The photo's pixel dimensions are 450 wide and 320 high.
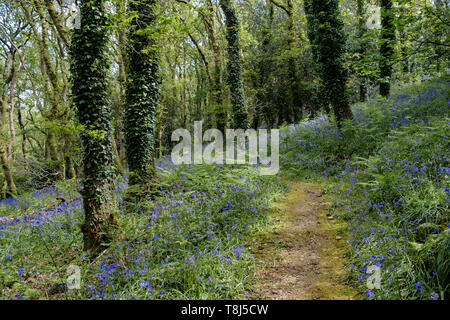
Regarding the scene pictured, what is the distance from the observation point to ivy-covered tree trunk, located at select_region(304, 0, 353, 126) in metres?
10.3

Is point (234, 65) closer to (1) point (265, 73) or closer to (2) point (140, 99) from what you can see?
(2) point (140, 99)

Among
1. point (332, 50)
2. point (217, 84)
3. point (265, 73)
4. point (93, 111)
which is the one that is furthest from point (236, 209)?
point (265, 73)

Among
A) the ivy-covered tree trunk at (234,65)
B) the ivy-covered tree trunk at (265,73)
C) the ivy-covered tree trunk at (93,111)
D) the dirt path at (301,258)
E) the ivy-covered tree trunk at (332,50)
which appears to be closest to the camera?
the dirt path at (301,258)

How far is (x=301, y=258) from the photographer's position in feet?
14.6

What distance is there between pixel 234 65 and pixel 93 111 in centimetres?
996

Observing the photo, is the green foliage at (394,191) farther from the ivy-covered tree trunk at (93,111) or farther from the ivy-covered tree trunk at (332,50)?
the ivy-covered tree trunk at (93,111)

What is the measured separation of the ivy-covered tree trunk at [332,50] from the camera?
33.7 ft

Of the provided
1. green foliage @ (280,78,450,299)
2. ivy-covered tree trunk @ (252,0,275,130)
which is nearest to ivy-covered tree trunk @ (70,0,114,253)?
green foliage @ (280,78,450,299)

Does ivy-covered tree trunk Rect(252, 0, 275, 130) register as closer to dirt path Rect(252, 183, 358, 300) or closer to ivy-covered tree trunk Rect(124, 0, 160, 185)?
ivy-covered tree trunk Rect(124, 0, 160, 185)

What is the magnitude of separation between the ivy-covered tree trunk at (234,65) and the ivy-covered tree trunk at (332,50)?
421 centimetres

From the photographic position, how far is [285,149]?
11828mm

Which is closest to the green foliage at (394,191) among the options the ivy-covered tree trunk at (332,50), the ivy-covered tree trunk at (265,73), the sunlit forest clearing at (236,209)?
the sunlit forest clearing at (236,209)

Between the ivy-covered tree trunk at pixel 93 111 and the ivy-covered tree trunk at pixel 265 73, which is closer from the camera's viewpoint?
the ivy-covered tree trunk at pixel 93 111
